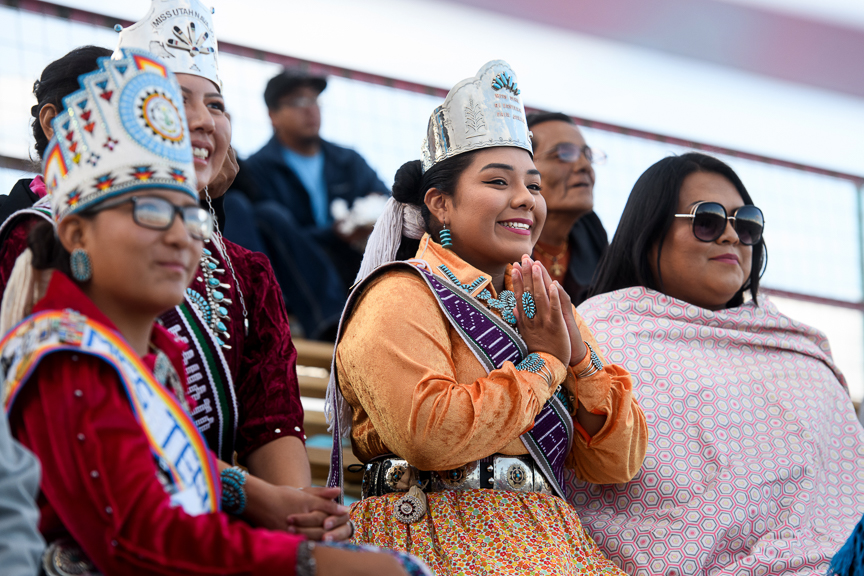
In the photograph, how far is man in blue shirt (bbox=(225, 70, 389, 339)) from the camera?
5.89 meters

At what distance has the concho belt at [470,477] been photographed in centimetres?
259

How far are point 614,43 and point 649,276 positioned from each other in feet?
19.0

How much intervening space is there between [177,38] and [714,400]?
1.99 meters

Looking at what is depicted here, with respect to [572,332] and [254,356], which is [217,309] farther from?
[572,332]

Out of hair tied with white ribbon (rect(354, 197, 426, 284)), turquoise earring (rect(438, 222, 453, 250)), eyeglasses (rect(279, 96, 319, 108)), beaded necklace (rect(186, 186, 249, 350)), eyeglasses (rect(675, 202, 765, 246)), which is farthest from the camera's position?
eyeglasses (rect(279, 96, 319, 108))

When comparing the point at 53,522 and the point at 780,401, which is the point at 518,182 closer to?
the point at 780,401

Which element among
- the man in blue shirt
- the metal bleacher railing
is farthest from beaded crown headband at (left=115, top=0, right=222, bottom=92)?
the man in blue shirt

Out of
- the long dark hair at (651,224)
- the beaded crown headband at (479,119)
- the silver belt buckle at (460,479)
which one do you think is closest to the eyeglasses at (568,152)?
the long dark hair at (651,224)

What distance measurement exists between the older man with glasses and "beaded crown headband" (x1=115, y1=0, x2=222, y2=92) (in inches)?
85.9

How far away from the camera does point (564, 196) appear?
14.8 ft

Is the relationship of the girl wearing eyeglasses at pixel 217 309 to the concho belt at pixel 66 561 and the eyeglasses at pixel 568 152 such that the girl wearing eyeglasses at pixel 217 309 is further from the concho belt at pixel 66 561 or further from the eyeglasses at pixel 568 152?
the eyeglasses at pixel 568 152

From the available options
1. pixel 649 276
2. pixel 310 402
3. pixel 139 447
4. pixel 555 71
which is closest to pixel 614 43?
pixel 555 71

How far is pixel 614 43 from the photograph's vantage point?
8906mm

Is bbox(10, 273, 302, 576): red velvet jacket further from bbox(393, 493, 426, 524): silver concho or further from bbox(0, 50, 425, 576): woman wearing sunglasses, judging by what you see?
bbox(393, 493, 426, 524): silver concho
